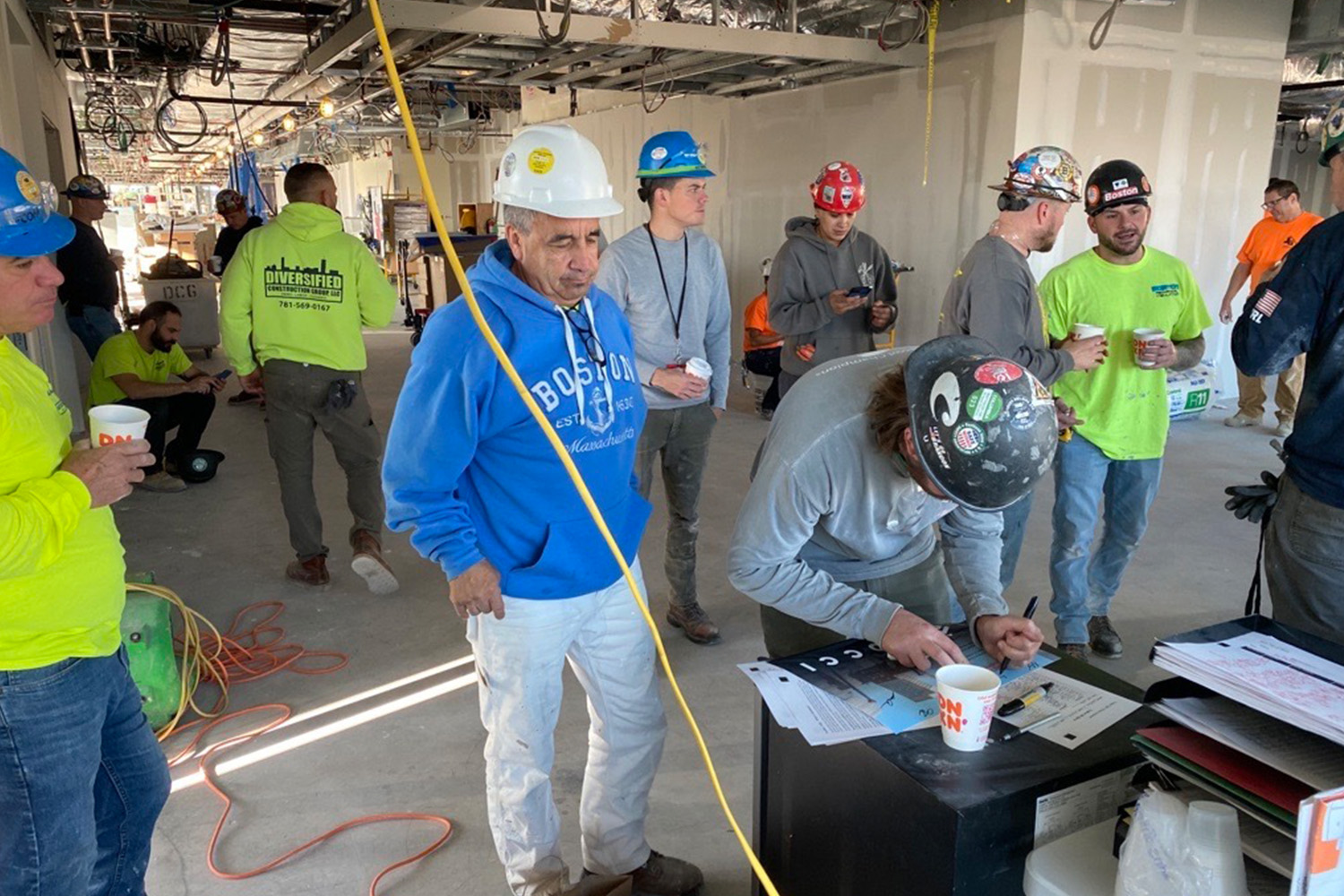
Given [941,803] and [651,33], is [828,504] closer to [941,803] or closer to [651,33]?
[941,803]

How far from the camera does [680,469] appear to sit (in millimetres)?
3582

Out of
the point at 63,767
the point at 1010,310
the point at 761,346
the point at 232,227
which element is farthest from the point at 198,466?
the point at 1010,310

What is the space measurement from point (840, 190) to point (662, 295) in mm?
1244

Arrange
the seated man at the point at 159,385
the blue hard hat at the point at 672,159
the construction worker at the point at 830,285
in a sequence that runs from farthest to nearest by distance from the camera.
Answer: the seated man at the point at 159,385 < the construction worker at the point at 830,285 < the blue hard hat at the point at 672,159

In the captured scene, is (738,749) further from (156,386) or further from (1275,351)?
(156,386)

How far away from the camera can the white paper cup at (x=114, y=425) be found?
1.74 metres

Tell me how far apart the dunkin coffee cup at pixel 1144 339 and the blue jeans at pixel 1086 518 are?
32cm

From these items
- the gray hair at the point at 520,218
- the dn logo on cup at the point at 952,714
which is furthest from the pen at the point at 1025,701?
the gray hair at the point at 520,218

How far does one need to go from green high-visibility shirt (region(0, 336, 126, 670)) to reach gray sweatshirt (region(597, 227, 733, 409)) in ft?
6.48

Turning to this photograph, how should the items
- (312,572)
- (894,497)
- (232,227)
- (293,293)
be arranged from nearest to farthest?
1. (894,497)
2. (293,293)
3. (312,572)
4. (232,227)

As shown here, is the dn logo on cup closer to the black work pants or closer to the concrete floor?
the concrete floor

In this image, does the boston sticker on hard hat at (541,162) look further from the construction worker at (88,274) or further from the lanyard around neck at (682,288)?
the construction worker at (88,274)

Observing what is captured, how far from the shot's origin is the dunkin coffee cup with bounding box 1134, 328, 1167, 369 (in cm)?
310

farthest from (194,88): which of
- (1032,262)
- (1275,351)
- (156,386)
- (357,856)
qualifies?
(1275,351)
